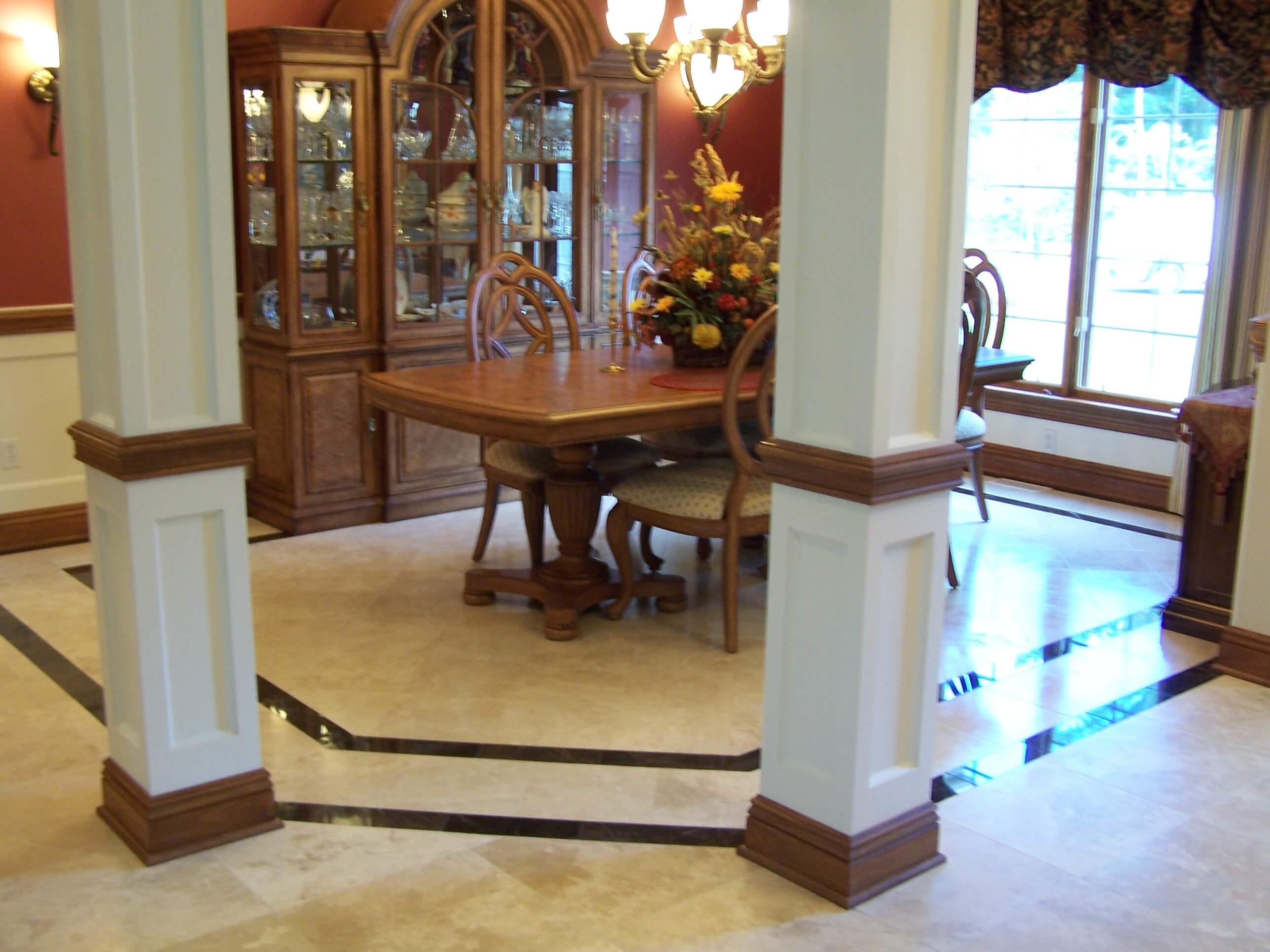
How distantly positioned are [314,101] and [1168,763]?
383 centimetres

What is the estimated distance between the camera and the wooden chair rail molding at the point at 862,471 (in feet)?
8.29

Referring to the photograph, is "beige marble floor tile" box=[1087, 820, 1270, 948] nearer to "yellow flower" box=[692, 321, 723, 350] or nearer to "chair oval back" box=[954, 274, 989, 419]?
"chair oval back" box=[954, 274, 989, 419]

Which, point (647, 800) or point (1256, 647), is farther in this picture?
point (1256, 647)

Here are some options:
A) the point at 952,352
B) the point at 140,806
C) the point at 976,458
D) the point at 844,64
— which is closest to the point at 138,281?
the point at 140,806

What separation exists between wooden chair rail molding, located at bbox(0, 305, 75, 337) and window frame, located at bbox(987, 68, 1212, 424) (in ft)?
12.8

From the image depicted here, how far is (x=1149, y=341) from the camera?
232 inches

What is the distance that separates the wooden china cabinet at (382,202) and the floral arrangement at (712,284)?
1076 mm

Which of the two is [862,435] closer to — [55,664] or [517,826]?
[517,826]

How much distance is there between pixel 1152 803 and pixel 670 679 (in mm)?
1343

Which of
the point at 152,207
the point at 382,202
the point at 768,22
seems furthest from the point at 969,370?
the point at 152,207

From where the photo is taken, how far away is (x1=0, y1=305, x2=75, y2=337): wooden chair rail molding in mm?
4957

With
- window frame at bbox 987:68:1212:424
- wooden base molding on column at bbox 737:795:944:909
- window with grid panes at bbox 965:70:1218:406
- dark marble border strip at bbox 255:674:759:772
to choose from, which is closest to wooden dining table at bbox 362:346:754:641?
dark marble border strip at bbox 255:674:759:772

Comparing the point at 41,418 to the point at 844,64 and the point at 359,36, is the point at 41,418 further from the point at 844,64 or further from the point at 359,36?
the point at 844,64

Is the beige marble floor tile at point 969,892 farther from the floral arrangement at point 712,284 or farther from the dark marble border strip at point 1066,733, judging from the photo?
the floral arrangement at point 712,284
